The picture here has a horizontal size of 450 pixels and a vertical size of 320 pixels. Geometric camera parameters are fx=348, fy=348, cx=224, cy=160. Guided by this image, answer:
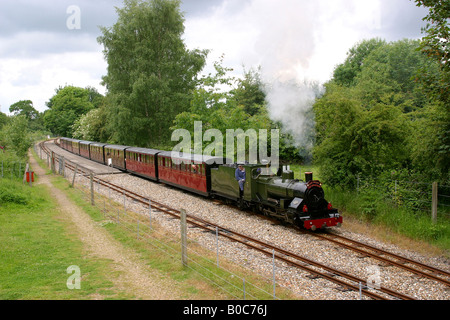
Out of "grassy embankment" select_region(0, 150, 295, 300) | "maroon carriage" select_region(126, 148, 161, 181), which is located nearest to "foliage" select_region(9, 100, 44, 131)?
"maroon carriage" select_region(126, 148, 161, 181)

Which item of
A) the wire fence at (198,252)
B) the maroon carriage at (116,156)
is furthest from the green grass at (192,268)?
the maroon carriage at (116,156)

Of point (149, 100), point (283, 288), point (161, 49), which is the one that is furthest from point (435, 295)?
point (161, 49)

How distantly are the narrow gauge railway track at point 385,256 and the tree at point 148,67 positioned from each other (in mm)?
22820

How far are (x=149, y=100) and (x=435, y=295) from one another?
92.3 feet

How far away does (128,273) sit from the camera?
854cm

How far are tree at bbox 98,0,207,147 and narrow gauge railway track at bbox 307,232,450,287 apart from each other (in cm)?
2282

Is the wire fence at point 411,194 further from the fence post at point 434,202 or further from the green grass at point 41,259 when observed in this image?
the green grass at point 41,259

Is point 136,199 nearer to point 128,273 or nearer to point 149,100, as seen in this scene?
point 128,273

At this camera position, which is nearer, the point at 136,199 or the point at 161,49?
the point at 136,199

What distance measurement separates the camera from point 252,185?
14.5 meters

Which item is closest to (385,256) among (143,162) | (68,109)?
(143,162)

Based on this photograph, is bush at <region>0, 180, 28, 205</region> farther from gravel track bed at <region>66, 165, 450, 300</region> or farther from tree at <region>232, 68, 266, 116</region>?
tree at <region>232, 68, 266, 116</region>

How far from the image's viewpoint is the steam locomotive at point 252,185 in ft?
39.9
